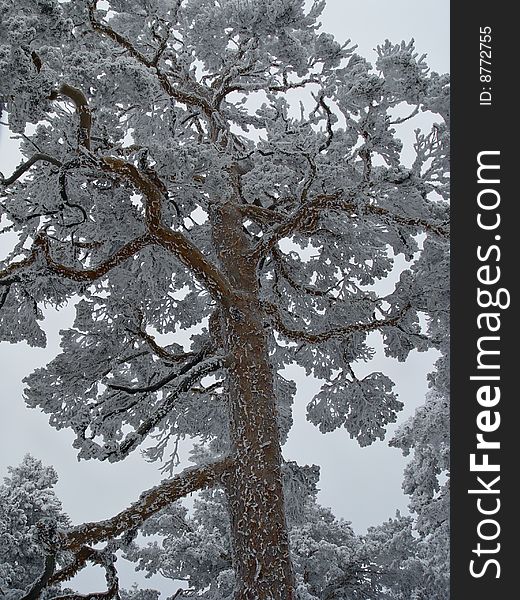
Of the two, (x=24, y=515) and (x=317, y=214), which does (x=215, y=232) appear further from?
(x=24, y=515)

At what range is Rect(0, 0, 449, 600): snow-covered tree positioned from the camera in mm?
5602

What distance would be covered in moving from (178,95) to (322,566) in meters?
9.72

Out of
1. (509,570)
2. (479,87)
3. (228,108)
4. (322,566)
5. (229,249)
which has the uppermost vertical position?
(228,108)

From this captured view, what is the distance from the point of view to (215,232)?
27.6 ft

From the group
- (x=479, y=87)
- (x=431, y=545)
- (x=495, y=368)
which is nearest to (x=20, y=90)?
(x=479, y=87)

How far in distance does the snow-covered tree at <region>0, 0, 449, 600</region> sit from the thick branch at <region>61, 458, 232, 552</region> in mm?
18

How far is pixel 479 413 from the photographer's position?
438cm

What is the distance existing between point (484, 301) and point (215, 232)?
14.9 ft

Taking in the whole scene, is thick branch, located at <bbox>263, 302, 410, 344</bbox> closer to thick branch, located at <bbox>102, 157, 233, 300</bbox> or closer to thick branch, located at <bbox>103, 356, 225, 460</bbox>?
thick branch, located at <bbox>102, 157, 233, 300</bbox>

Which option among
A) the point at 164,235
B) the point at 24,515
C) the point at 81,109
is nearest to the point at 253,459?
the point at 164,235

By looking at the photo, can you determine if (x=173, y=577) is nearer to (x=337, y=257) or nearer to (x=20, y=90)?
(x=337, y=257)

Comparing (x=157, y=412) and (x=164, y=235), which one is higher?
(x=164, y=235)

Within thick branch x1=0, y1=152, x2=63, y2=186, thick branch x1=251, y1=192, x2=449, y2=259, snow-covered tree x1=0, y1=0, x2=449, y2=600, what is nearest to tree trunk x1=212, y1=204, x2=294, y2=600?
snow-covered tree x1=0, y1=0, x2=449, y2=600

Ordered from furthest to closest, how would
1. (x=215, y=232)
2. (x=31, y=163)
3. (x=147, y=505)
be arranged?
(x=215, y=232) < (x=147, y=505) < (x=31, y=163)
